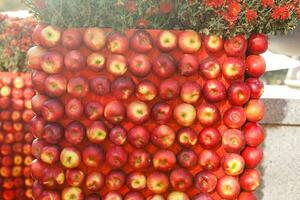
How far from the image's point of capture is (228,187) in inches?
81.8

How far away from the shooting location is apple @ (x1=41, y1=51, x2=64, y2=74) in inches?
78.5

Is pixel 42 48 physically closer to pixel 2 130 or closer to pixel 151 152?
pixel 151 152

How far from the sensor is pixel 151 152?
2107 mm

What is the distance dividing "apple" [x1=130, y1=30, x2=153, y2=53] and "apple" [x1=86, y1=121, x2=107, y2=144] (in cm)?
37

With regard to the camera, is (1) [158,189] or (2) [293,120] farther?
(2) [293,120]

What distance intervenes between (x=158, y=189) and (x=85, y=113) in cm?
48

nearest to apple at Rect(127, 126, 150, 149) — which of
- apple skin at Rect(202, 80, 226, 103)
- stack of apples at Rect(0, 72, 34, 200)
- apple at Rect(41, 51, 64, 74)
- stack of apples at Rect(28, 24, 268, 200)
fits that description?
stack of apples at Rect(28, 24, 268, 200)

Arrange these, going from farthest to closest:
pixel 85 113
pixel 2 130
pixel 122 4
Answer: pixel 2 130, pixel 85 113, pixel 122 4

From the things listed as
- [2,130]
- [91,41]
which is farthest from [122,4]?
[2,130]

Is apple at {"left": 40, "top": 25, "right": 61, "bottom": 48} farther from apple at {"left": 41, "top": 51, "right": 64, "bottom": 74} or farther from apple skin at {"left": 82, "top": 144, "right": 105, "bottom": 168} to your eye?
apple skin at {"left": 82, "top": 144, "right": 105, "bottom": 168}

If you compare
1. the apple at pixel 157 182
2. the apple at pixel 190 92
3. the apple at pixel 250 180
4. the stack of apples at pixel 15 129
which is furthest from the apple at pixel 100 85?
the stack of apples at pixel 15 129

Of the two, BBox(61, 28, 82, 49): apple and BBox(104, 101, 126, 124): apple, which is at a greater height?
BBox(61, 28, 82, 49): apple

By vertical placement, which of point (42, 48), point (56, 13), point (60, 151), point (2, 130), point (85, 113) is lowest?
point (2, 130)

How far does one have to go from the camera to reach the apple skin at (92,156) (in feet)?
6.70
